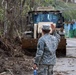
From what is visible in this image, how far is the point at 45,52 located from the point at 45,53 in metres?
0.02

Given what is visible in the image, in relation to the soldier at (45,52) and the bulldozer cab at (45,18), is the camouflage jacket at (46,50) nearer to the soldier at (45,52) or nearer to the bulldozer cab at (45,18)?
the soldier at (45,52)

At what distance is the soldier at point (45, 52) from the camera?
26.0ft

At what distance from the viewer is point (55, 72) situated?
43.3ft

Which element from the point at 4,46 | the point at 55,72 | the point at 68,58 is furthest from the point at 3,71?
the point at 68,58

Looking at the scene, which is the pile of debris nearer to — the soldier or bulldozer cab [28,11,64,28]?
bulldozer cab [28,11,64,28]

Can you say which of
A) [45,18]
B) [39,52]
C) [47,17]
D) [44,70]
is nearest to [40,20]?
[45,18]

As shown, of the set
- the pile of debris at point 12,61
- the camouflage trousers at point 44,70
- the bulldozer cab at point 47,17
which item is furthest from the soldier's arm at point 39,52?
the bulldozer cab at point 47,17

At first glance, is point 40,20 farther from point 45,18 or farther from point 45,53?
point 45,53

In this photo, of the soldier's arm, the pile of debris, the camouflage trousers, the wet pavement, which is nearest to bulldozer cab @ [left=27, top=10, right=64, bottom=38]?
the pile of debris

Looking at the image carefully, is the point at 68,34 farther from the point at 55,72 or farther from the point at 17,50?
the point at 55,72

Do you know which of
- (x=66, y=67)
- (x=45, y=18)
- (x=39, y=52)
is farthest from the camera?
(x=45, y=18)

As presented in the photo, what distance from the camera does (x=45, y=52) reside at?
8039 mm

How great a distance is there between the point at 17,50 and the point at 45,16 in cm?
401

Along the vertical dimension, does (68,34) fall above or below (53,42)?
below
